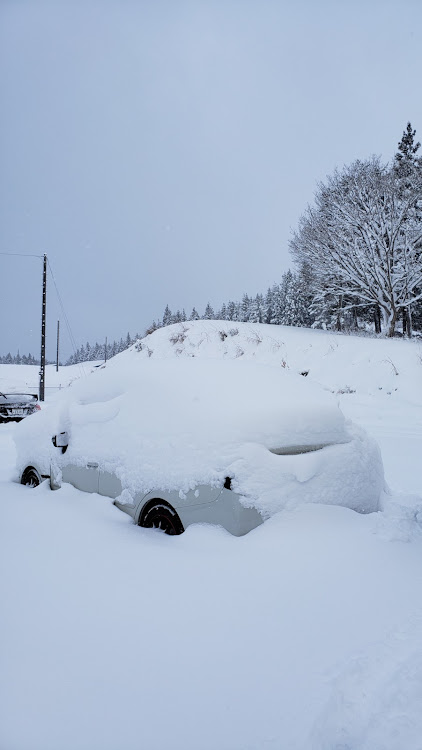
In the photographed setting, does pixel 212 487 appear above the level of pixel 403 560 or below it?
above

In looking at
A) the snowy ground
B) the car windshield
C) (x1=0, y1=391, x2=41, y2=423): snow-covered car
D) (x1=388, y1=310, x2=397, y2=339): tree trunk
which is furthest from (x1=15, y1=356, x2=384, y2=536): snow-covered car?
(x1=388, y1=310, x2=397, y2=339): tree trunk

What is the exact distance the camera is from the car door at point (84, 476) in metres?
4.26

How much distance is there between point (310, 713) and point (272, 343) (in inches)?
874

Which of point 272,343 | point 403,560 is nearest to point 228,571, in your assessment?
point 403,560

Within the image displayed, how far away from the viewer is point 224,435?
11.2 ft

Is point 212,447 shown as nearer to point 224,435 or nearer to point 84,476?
point 224,435

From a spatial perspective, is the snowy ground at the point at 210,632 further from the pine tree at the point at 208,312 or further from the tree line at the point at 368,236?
the pine tree at the point at 208,312

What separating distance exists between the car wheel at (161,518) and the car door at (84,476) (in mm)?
742

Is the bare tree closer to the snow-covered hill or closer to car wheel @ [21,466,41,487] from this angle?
the snow-covered hill

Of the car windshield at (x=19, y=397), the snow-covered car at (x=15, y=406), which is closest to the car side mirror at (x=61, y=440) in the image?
the snow-covered car at (x=15, y=406)

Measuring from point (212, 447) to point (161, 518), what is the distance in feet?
2.69

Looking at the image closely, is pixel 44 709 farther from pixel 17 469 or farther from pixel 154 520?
pixel 17 469

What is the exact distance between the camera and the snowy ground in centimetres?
188

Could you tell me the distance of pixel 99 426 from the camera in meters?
4.38
